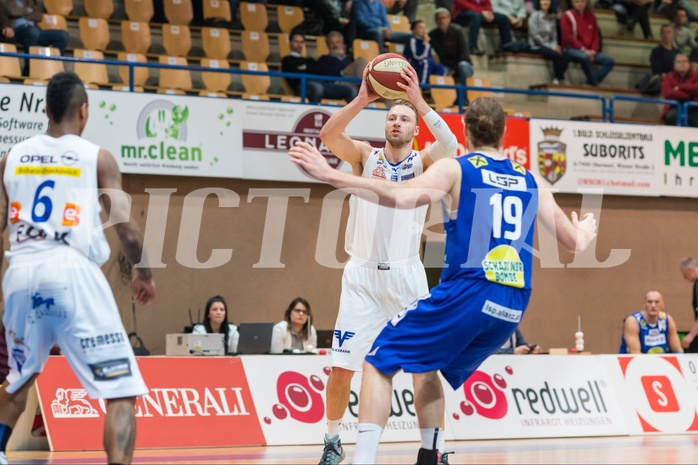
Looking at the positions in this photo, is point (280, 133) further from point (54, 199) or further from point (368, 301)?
point (54, 199)

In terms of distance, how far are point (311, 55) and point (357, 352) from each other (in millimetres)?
11070

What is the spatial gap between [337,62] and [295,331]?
5.58 m

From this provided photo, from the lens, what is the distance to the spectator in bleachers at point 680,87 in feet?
59.5

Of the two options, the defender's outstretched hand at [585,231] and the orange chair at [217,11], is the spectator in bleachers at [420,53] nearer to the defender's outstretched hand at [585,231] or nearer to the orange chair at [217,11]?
the orange chair at [217,11]

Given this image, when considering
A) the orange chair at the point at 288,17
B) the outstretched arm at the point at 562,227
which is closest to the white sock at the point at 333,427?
the outstretched arm at the point at 562,227

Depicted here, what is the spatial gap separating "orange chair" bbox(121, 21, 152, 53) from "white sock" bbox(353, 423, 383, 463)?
1193cm

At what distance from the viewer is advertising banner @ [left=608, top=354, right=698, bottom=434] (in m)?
12.2

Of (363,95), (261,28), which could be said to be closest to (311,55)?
(261,28)

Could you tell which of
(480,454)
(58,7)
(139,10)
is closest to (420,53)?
(139,10)

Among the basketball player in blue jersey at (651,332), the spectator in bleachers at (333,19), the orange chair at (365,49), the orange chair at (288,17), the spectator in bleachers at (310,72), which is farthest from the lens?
the orange chair at (288,17)

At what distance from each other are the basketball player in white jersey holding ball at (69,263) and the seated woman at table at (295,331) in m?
6.81

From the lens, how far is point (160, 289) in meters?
15.1

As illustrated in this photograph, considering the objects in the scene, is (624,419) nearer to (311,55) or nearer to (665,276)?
(665,276)

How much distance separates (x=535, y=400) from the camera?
11.8 m
